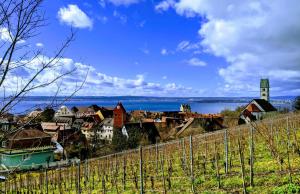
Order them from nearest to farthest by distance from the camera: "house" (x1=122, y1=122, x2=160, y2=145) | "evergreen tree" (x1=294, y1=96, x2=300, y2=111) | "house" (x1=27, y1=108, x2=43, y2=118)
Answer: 1. "house" (x1=27, y1=108, x2=43, y2=118)
2. "house" (x1=122, y1=122, x2=160, y2=145)
3. "evergreen tree" (x1=294, y1=96, x2=300, y2=111)

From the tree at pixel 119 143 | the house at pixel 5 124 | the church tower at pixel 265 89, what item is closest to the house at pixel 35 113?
the house at pixel 5 124

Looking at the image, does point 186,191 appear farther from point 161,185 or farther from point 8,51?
point 8,51

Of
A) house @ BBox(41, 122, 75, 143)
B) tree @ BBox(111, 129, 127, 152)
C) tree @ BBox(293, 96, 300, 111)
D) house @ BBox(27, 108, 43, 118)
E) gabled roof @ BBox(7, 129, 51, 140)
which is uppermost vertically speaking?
tree @ BBox(293, 96, 300, 111)

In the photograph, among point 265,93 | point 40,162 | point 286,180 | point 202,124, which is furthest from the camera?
point 265,93

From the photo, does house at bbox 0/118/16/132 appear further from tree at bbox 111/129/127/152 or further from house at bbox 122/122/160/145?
house at bbox 122/122/160/145

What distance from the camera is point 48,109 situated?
4582 millimetres

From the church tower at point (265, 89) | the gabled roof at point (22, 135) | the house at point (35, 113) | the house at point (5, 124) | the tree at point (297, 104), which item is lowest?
the gabled roof at point (22, 135)

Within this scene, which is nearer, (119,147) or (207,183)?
(207,183)

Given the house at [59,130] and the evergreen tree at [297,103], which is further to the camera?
the evergreen tree at [297,103]

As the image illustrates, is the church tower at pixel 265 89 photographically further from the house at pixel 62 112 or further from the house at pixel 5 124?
the house at pixel 5 124

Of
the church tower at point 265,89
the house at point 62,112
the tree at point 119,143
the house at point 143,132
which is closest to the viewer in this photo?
the house at point 62,112

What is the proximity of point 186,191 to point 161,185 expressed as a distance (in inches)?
98.3

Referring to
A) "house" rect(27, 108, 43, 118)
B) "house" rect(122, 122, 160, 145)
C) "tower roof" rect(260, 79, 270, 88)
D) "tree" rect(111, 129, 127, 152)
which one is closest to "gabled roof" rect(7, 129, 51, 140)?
"house" rect(27, 108, 43, 118)

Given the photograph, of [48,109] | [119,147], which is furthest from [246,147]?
[119,147]
